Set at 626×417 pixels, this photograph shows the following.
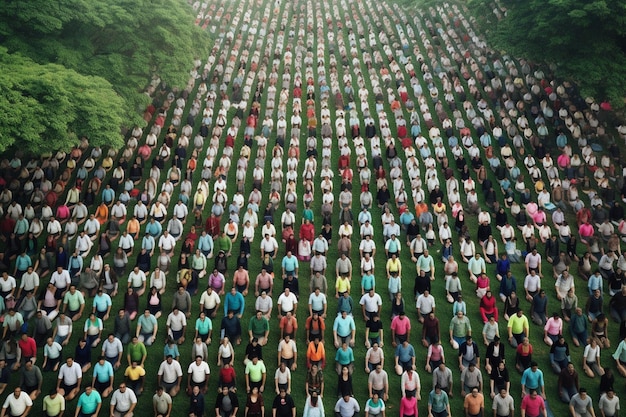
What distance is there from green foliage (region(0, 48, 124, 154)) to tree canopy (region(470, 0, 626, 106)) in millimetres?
16483

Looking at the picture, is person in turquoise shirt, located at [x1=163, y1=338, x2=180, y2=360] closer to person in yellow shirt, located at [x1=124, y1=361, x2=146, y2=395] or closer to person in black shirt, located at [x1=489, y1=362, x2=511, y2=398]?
person in yellow shirt, located at [x1=124, y1=361, x2=146, y2=395]

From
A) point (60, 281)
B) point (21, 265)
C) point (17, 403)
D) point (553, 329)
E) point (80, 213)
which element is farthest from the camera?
point (80, 213)

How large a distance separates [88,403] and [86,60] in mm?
15582

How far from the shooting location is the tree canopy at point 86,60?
20.4 meters

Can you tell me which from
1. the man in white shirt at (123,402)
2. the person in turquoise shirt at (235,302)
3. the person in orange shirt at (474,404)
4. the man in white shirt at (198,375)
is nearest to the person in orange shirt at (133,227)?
the person in turquoise shirt at (235,302)

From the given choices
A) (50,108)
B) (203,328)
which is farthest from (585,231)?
(50,108)

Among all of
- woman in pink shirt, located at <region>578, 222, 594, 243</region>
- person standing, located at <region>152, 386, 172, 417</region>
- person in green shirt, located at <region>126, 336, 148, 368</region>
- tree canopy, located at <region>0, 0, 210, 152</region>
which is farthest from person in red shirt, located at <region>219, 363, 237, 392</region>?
woman in pink shirt, located at <region>578, 222, 594, 243</region>

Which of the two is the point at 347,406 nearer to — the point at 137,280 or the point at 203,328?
the point at 203,328

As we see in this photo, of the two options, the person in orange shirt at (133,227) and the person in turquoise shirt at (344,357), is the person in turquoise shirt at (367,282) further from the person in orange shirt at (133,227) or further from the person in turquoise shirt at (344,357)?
the person in orange shirt at (133,227)

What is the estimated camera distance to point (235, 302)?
54.4ft

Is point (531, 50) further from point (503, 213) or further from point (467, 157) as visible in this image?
point (503, 213)

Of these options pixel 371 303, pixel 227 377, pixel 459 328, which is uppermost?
pixel 459 328

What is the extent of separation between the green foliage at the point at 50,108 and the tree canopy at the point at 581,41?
16483mm

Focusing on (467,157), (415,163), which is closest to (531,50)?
(467,157)
